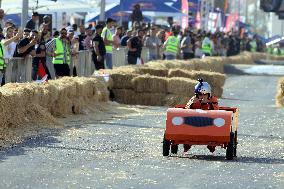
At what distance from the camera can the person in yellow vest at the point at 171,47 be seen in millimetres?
40531

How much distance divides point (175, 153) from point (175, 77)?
43.4 ft

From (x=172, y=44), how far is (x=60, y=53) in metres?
14.5

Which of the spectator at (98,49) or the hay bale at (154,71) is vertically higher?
the spectator at (98,49)

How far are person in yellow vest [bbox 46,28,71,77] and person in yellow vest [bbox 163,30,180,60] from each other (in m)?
13.5

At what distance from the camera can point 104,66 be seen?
30.6 metres

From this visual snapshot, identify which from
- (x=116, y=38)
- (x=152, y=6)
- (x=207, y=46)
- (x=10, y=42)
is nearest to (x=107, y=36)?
(x=116, y=38)

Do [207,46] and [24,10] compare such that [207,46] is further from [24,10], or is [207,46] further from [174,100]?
[24,10]

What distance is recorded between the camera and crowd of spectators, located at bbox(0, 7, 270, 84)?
23.4 m

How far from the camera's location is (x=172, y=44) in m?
40.8

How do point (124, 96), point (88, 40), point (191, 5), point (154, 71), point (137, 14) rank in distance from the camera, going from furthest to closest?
point (191, 5)
point (137, 14)
point (154, 71)
point (88, 40)
point (124, 96)

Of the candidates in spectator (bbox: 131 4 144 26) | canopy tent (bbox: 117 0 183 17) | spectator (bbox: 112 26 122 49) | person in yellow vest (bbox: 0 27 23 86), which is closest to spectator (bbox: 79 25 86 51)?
spectator (bbox: 112 26 122 49)

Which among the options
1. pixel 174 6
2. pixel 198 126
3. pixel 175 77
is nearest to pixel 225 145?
pixel 198 126

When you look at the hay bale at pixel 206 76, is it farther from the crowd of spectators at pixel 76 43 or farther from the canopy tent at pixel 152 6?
the canopy tent at pixel 152 6

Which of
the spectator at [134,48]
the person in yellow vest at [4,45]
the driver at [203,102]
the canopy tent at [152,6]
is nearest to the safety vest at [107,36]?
the spectator at [134,48]
